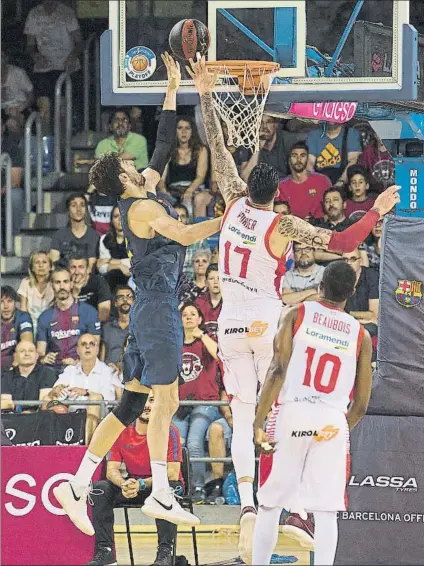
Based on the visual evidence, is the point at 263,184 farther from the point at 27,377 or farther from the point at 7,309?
the point at 7,309

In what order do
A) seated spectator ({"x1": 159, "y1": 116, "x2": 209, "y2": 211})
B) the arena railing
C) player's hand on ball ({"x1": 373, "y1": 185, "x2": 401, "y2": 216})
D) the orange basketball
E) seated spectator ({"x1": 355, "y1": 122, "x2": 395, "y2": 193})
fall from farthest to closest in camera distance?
1. the arena railing
2. seated spectator ({"x1": 159, "y1": 116, "x2": 209, "y2": 211})
3. seated spectator ({"x1": 355, "y1": 122, "x2": 395, "y2": 193})
4. the orange basketball
5. player's hand on ball ({"x1": 373, "y1": 185, "x2": 401, "y2": 216})

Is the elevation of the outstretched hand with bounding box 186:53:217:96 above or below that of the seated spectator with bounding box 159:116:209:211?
above

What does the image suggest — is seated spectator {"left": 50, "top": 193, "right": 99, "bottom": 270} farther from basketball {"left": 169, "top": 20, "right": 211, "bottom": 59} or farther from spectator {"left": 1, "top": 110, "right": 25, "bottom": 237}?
basketball {"left": 169, "top": 20, "right": 211, "bottom": 59}

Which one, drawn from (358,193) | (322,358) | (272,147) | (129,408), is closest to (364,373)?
(322,358)

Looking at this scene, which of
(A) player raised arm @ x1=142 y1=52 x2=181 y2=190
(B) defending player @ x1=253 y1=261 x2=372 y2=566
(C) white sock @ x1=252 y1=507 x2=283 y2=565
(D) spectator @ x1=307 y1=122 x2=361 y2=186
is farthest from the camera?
(D) spectator @ x1=307 y1=122 x2=361 y2=186

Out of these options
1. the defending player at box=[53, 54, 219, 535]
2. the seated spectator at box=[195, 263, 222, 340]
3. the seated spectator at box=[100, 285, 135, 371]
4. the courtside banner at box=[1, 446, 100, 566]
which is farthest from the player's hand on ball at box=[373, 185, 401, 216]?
the seated spectator at box=[100, 285, 135, 371]

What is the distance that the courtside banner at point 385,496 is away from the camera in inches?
477

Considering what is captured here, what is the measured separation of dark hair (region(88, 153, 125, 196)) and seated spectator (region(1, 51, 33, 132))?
6468 millimetres

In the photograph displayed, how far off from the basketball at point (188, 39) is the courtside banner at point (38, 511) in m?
3.38

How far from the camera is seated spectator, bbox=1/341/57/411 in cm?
1398

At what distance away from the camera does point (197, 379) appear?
13.7m

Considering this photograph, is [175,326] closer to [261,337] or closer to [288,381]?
[261,337]

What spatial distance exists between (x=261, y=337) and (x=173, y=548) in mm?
2066

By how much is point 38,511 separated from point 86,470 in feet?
4.20
